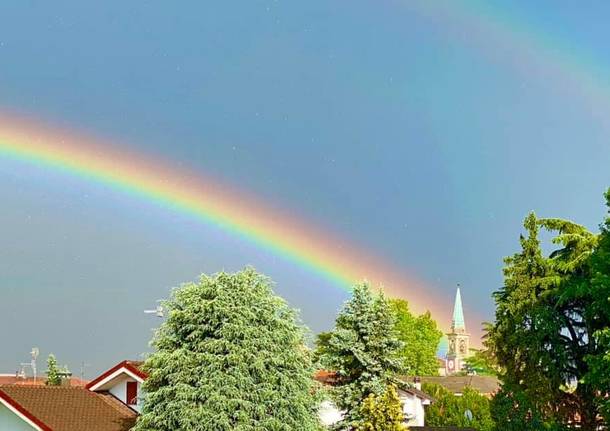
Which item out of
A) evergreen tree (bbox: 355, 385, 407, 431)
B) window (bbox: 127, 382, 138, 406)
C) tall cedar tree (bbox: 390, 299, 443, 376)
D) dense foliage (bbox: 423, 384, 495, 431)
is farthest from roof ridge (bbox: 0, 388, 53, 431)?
tall cedar tree (bbox: 390, 299, 443, 376)

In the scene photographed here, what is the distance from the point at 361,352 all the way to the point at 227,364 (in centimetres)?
1626

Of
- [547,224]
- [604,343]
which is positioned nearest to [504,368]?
[547,224]

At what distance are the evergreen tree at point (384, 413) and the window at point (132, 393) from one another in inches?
452

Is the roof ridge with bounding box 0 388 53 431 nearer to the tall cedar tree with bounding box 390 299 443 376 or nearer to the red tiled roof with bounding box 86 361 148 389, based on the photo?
the red tiled roof with bounding box 86 361 148 389

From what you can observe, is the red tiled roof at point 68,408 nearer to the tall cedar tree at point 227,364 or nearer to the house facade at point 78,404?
the house facade at point 78,404

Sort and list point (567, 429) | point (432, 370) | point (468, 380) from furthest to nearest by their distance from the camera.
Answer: point (432, 370) < point (468, 380) < point (567, 429)

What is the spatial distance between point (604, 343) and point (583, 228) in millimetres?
11593

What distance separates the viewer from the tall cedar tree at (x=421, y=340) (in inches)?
4226

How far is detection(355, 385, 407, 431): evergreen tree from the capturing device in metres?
41.9

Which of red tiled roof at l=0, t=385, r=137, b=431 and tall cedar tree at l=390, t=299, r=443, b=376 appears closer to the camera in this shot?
red tiled roof at l=0, t=385, r=137, b=431

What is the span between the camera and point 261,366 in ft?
102

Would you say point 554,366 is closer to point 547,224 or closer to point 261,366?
point 547,224

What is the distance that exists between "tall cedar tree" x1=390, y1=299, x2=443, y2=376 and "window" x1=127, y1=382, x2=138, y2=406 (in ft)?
226

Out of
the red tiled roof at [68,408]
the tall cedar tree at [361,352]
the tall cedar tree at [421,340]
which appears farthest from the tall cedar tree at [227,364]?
the tall cedar tree at [421,340]
